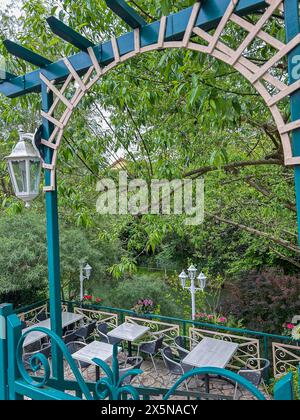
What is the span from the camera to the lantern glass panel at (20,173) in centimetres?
181

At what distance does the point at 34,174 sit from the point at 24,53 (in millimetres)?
625

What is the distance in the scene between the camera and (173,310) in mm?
7023

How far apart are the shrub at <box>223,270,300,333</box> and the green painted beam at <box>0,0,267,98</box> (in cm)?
526

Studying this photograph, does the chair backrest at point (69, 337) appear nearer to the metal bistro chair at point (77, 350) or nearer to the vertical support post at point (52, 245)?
the metal bistro chair at point (77, 350)

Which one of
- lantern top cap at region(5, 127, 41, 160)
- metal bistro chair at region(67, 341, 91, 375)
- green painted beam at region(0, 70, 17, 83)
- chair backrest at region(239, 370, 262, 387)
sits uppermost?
green painted beam at region(0, 70, 17, 83)

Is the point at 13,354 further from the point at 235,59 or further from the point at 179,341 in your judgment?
the point at 179,341

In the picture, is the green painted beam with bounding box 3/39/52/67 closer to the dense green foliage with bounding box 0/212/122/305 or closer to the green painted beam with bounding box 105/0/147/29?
the green painted beam with bounding box 105/0/147/29

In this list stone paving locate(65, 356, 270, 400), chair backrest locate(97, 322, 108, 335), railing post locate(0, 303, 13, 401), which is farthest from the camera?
chair backrest locate(97, 322, 108, 335)

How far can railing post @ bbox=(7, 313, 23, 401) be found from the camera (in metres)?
1.16

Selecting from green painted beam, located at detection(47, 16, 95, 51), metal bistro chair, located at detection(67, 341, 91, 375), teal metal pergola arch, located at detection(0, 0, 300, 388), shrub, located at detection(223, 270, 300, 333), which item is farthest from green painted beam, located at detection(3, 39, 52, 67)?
shrub, located at detection(223, 270, 300, 333)

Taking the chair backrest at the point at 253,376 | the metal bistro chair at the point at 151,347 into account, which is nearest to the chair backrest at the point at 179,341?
the metal bistro chair at the point at 151,347

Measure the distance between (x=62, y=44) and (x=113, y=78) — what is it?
0.78 meters

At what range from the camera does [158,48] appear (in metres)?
1.40
